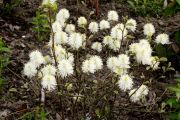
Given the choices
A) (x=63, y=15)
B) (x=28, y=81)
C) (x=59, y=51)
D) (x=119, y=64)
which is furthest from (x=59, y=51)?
(x=28, y=81)

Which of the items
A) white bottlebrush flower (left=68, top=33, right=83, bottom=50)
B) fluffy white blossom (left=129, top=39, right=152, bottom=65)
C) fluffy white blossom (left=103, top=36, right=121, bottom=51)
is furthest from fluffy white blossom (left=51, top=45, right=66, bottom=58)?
fluffy white blossom (left=129, top=39, right=152, bottom=65)

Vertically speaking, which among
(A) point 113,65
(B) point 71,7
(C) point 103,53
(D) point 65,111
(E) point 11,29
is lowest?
(D) point 65,111

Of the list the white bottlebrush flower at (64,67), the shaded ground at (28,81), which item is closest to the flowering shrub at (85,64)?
the white bottlebrush flower at (64,67)

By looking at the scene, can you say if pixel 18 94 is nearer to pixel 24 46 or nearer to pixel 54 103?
pixel 54 103

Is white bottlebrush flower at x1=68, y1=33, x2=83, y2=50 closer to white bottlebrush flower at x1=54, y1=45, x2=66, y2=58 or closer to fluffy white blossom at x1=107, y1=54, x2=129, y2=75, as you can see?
white bottlebrush flower at x1=54, y1=45, x2=66, y2=58

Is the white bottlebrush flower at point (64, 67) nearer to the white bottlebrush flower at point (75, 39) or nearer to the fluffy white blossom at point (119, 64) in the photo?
the white bottlebrush flower at point (75, 39)

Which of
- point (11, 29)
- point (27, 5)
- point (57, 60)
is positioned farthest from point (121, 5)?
point (57, 60)

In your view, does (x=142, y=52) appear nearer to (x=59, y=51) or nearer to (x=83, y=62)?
(x=83, y=62)

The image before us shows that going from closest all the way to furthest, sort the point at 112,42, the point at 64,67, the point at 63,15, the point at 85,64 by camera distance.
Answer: the point at 64,67 < the point at 85,64 < the point at 112,42 < the point at 63,15
